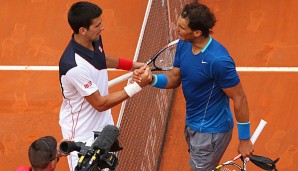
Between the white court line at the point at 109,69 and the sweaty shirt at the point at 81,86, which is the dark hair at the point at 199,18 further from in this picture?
the white court line at the point at 109,69

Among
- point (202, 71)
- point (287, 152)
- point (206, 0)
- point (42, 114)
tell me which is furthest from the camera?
point (206, 0)

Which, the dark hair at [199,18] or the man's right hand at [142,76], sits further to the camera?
the man's right hand at [142,76]

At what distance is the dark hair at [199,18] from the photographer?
4.88 meters

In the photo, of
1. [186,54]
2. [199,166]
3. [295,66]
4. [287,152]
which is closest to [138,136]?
[199,166]

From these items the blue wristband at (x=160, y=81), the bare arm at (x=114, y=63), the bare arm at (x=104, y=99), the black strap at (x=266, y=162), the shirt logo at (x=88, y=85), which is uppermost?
the bare arm at (x=114, y=63)

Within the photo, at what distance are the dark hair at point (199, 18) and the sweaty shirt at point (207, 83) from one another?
0.12m

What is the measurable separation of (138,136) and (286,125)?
1976 millimetres

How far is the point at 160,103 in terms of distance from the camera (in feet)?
23.2

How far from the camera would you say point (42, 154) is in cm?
436

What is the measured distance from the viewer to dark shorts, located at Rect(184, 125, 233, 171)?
17.0ft

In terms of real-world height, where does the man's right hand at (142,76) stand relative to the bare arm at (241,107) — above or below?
above

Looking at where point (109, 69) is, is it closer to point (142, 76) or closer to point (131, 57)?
point (131, 57)

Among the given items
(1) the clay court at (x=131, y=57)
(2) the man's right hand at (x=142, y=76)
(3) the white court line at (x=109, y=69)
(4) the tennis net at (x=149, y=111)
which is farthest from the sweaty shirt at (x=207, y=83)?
(3) the white court line at (x=109, y=69)

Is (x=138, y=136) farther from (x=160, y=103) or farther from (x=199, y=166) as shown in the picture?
(x=160, y=103)
